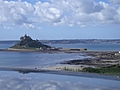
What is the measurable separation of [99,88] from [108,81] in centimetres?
423

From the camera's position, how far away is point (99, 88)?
27.0m

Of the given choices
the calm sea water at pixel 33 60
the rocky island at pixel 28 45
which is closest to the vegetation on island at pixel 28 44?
the rocky island at pixel 28 45

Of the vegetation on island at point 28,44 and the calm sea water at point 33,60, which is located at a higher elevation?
the vegetation on island at point 28,44

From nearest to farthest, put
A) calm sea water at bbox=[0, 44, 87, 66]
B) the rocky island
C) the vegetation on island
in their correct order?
1. calm sea water at bbox=[0, 44, 87, 66]
2. the rocky island
3. the vegetation on island

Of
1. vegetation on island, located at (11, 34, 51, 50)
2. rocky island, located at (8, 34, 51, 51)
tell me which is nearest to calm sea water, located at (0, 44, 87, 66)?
rocky island, located at (8, 34, 51, 51)

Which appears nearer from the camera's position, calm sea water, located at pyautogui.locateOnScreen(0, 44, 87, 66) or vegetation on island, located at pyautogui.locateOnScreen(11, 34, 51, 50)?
calm sea water, located at pyautogui.locateOnScreen(0, 44, 87, 66)

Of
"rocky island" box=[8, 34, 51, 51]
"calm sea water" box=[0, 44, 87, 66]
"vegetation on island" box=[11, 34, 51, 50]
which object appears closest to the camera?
"calm sea water" box=[0, 44, 87, 66]

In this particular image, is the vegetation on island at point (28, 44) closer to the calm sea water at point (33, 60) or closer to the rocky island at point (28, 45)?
the rocky island at point (28, 45)

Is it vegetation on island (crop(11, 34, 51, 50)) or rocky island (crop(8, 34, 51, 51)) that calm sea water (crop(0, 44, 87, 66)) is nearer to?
rocky island (crop(8, 34, 51, 51))

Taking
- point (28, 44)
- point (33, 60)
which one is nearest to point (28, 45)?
point (28, 44)

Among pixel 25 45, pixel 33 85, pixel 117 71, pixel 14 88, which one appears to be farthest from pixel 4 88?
pixel 25 45

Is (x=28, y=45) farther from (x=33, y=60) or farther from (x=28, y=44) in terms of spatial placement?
(x=33, y=60)

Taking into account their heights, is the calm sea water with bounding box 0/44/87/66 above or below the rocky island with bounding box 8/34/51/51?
below

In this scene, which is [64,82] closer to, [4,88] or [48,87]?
[48,87]
